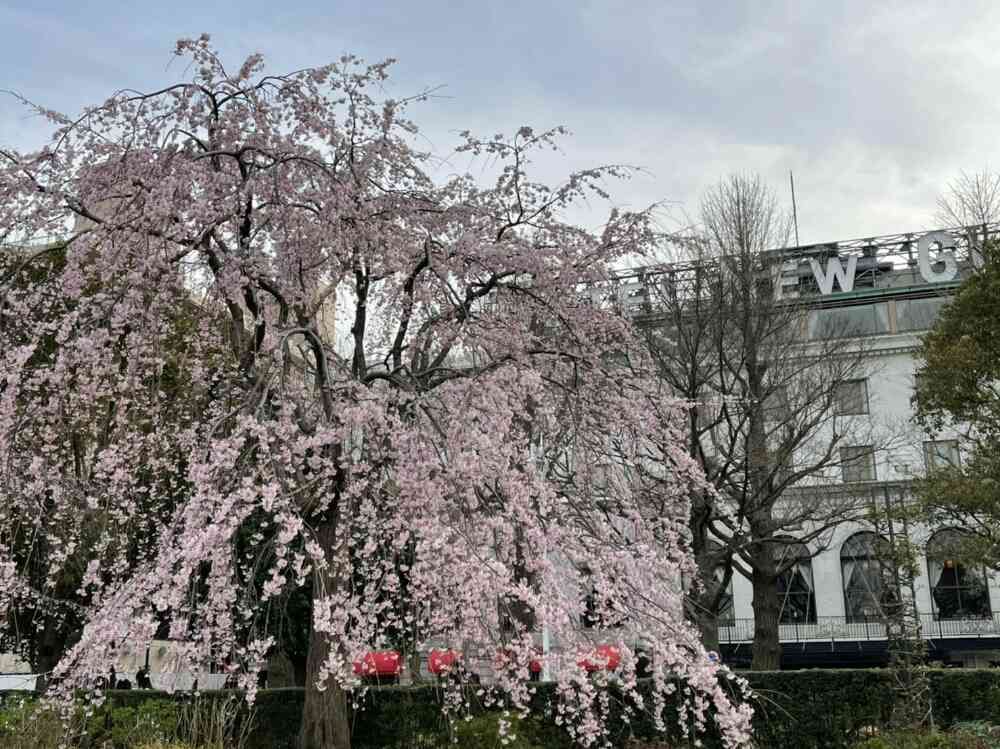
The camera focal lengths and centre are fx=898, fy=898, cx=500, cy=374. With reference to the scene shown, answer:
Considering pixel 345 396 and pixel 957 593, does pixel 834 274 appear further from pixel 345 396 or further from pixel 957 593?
pixel 345 396

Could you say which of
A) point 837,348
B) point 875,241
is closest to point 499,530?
point 837,348

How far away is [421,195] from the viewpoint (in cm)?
892

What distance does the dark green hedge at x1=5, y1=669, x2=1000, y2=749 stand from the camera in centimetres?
1170

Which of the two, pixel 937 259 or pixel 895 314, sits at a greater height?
pixel 937 259

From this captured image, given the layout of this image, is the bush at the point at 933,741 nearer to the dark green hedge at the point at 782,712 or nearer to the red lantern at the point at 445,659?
the dark green hedge at the point at 782,712

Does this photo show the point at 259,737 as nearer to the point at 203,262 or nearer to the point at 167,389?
the point at 167,389

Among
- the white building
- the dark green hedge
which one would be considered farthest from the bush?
the white building

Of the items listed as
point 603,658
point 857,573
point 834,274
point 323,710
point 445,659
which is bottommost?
point 323,710

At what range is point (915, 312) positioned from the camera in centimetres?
3180

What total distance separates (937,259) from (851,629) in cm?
1308

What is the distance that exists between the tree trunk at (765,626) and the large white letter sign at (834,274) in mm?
17001

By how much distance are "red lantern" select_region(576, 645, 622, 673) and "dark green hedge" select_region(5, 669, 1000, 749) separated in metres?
3.67

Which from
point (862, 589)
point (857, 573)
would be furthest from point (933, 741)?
point (857, 573)

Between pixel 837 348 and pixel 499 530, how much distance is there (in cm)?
1449
